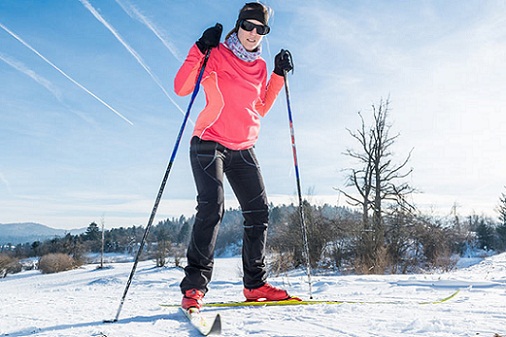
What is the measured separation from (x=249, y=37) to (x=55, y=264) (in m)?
35.5

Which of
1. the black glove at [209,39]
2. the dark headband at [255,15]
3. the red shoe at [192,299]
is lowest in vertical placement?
the red shoe at [192,299]

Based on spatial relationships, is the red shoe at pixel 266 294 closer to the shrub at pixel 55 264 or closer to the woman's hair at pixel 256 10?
the woman's hair at pixel 256 10

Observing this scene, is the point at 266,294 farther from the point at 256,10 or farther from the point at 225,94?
the point at 256,10

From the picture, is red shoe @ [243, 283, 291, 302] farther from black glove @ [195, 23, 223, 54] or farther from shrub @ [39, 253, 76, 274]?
shrub @ [39, 253, 76, 274]

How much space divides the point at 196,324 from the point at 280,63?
2025 mm

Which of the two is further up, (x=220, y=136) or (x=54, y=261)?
(x=220, y=136)

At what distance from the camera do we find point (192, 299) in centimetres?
190

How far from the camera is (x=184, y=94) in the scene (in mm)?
2367

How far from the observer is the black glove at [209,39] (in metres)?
2.24

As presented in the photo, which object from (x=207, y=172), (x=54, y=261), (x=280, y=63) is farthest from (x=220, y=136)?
(x=54, y=261)

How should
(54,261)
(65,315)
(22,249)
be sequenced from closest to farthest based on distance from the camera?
(65,315) → (54,261) → (22,249)

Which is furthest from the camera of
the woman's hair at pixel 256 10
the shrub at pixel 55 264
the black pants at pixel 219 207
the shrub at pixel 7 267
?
the shrub at pixel 7 267

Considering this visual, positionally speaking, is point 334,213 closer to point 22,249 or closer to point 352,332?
point 352,332

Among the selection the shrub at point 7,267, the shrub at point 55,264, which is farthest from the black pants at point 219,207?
the shrub at point 7,267
